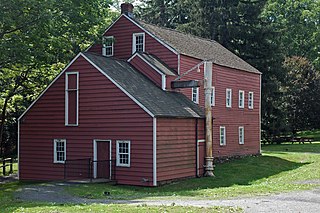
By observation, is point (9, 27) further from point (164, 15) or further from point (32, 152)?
point (164, 15)

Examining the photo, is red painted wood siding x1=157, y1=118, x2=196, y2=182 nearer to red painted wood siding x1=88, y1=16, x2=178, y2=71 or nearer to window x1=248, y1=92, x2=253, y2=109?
red painted wood siding x1=88, y1=16, x2=178, y2=71

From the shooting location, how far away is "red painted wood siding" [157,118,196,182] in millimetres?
26266

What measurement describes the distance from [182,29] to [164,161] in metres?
32.8

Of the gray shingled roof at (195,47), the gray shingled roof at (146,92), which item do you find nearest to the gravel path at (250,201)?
the gray shingled roof at (146,92)

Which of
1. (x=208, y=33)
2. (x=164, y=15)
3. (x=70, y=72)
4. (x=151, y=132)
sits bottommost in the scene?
(x=151, y=132)

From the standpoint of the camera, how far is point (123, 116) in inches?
1056

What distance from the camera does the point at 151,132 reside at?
2591cm

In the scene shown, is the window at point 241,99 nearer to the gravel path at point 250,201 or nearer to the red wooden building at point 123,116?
the red wooden building at point 123,116

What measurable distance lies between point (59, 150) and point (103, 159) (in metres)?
3.12

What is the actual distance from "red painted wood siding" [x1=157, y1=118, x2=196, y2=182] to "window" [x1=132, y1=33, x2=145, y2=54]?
23.7 ft

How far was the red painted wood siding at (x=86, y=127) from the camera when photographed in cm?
2633

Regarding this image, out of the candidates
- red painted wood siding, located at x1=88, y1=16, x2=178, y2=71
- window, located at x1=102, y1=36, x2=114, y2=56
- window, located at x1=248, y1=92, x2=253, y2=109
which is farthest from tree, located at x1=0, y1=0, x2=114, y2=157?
window, located at x1=248, y1=92, x2=253, y2=109

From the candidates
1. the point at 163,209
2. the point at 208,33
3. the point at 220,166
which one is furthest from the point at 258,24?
the point at 163,209

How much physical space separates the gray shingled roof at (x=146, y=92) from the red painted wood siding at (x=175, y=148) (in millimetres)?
542
